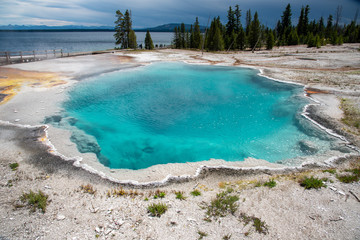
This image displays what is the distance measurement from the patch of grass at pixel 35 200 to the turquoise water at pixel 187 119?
141 inches

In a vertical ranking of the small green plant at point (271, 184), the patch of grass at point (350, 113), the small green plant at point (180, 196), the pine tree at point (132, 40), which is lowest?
the small green plant at point (180, 196)

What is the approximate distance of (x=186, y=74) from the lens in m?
28.9

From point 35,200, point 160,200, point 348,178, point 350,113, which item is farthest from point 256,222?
point 350,113

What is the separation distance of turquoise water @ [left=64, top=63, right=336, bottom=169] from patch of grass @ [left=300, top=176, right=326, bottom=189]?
2514mm

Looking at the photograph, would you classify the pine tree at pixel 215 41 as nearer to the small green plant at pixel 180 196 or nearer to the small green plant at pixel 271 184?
the small green plant at pixel 271 184

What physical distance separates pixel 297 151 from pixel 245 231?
21.7 ft

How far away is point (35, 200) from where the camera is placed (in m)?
6.20

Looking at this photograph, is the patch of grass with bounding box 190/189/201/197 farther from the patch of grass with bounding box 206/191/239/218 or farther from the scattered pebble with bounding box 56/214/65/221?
the scattered pebble with bounding box 56/214/65/221

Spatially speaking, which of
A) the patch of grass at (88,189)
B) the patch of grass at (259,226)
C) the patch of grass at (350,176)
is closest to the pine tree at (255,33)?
the patch of grass at (350,176)

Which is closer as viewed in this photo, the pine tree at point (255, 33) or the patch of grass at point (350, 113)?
the patch of grass at point (350, 113)

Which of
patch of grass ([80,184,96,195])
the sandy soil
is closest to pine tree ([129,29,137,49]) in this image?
the sandy soil

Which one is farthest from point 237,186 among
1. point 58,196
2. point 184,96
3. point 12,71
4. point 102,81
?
point 12,71

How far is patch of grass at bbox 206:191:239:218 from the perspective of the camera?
5914 millimetres

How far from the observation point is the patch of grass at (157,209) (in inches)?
232
